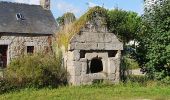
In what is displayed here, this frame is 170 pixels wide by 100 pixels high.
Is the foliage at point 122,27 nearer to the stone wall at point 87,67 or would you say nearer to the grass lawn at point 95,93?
the stone wall at point 87,67

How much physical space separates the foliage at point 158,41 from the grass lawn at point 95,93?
1.34m

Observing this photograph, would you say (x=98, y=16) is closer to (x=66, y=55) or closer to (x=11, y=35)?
(x=66, y=55)

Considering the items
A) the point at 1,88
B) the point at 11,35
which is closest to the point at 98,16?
the point at 1,88

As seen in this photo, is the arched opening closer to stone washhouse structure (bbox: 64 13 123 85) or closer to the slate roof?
stone washhouse structure (bbox: 64 13 123 85)

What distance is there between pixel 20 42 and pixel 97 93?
1562 centimetres

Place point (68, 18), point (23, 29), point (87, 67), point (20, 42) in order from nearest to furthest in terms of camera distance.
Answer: point (87, 67) → point (68, 18) → point (20, 42) → point (23, 29)

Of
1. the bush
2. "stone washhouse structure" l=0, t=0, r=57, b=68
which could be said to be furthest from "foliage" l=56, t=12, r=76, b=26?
"stone washhouse structure" l=0, t=0, r=57, b=68

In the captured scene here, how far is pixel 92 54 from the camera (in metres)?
15.1

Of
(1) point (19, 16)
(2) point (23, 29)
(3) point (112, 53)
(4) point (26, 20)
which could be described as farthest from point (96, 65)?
(1) point (19, 16)

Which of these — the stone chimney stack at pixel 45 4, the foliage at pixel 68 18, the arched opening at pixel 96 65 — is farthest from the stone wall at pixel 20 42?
the arched opening at pixel 96 65

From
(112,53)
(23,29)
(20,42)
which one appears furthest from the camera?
(23,29)

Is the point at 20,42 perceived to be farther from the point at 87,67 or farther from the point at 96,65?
the point at 87,67

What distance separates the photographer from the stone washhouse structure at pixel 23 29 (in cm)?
2692

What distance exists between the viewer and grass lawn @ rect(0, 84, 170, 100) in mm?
11758
